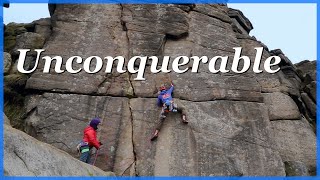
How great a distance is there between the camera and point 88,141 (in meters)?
21.5

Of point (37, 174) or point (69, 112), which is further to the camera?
point (69, 112)

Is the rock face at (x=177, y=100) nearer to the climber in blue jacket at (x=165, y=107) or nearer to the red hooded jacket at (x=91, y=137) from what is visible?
the climber in blue jacket at (x=165, y=107)

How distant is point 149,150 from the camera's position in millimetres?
23188

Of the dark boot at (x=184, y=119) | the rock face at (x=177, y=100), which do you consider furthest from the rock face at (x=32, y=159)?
the dark boot at (x=184, y=119)

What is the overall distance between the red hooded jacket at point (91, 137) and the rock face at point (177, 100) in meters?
1.46

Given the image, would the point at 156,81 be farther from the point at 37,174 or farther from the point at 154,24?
the point at 37,174

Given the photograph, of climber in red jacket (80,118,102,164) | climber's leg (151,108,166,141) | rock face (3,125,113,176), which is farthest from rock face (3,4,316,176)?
rock face (3,125,113,176)

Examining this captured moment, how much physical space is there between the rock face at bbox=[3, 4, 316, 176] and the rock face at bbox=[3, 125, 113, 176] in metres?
5.85

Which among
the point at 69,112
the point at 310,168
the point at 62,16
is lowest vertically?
the point at 310,168

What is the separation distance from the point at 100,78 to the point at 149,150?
4.73 meters

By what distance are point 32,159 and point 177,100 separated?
10420 mm

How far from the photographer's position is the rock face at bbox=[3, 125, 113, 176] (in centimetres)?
1530

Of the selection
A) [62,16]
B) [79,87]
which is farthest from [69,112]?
[62,16]

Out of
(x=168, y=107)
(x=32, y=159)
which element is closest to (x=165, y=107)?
(x=168, y=107)
